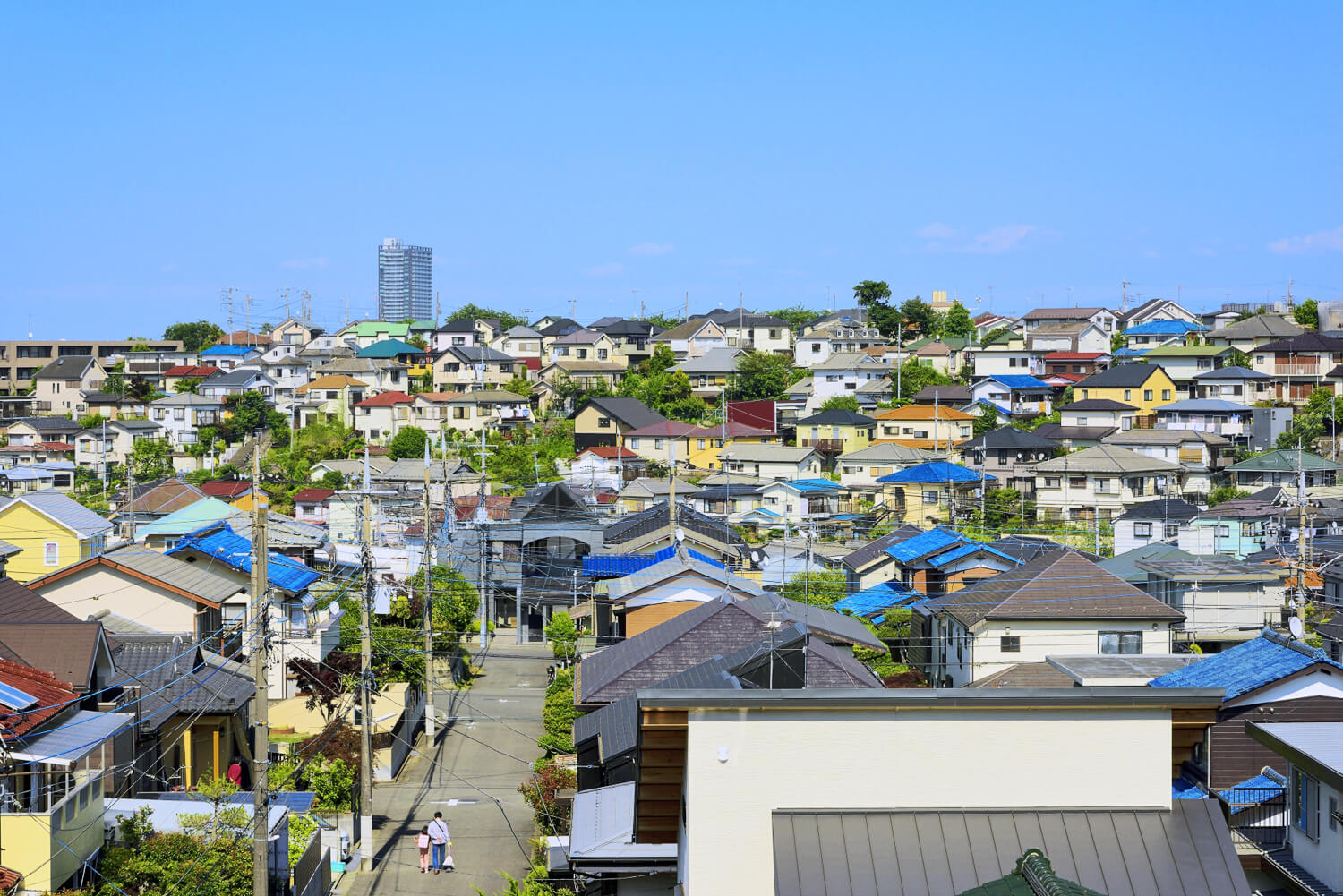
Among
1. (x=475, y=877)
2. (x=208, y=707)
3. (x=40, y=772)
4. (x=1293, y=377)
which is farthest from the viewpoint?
(x=1293, y=377)

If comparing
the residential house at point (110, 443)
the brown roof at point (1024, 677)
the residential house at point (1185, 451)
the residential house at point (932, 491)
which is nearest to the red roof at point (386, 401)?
the residential house at point (110, 443)

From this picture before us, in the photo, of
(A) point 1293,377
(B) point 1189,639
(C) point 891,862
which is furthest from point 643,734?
(A) point 1293,377

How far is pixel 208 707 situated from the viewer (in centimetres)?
1755

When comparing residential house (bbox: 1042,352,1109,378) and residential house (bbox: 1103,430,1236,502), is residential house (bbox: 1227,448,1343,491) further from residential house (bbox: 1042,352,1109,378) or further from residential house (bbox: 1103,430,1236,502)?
residential house (bbox: 1042,352,1109,378)

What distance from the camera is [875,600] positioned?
99.1 feet

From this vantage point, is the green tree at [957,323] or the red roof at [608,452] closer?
the red roof at [608,452]

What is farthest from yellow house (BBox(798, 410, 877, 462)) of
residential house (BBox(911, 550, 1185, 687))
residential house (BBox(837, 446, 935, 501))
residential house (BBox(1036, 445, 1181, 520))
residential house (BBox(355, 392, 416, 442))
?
residential house (BBox(911, 550, 1185, 687))

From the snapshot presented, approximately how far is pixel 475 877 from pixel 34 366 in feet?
239

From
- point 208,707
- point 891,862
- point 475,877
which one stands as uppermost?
point 891,862

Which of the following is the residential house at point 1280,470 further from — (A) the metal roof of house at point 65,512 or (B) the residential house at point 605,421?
(A) the metal roof of house at point 65,512

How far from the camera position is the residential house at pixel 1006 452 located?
49375mm

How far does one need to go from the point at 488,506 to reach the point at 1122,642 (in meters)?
24.4

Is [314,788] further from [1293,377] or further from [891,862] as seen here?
[1293,377]

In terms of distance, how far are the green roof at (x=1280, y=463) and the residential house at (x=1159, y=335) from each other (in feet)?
64.5
